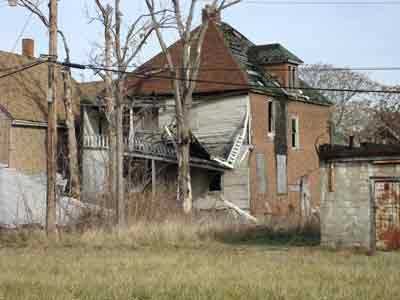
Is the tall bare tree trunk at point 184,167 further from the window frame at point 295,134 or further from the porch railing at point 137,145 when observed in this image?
the window frame at point 295,134

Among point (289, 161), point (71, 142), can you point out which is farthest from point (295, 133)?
point (71, 142)

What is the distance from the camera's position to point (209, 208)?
121ft

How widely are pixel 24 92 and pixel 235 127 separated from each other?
1137 centimetres

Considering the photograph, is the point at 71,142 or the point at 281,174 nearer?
the point at 71,142

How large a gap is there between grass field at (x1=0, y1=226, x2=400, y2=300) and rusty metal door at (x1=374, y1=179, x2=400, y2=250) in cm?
113

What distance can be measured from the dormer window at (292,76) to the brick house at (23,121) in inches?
504

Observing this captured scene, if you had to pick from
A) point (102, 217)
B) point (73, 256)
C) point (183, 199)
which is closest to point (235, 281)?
point (73, 256)

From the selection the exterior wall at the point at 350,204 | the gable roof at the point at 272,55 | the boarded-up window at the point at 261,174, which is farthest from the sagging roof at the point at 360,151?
the gable roof at the point at 272,55

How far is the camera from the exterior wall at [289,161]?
37.4 metres

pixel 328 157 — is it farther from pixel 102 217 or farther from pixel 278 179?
pixel 278 179

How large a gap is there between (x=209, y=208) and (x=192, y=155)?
9.40 ft

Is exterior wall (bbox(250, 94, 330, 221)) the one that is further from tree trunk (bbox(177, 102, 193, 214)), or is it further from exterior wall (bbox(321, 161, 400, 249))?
exterior wall (bbox(321, 161, 400, 249))

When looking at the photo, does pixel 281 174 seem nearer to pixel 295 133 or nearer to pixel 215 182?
pixel 295 133

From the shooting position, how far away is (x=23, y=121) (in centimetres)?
3634
